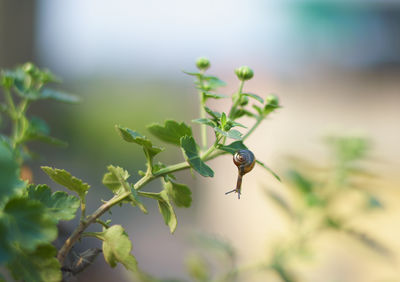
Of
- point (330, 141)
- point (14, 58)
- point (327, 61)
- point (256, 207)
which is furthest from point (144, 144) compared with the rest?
point (327, 61)

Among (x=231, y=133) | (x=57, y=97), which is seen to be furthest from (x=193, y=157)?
(x=57, y=97)

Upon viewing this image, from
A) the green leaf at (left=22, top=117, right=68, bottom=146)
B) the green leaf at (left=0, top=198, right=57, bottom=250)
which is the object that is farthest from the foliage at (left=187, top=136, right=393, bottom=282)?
the green leaf at (left=0, top=198, right=57, bottom=250)

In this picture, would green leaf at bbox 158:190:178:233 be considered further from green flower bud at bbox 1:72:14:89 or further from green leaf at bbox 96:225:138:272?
green flower bud at bbox 1:72:14:89

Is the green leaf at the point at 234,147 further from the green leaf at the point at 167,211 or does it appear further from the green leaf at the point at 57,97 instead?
the green leaf at the point at 57,97

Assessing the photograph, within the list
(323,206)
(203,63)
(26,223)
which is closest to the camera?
(26,223)

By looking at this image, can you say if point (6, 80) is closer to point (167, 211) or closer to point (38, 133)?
point (38, 133)

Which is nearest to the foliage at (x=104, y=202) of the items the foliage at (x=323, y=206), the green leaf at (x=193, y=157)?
the green leaf at (x=193, y=157)
